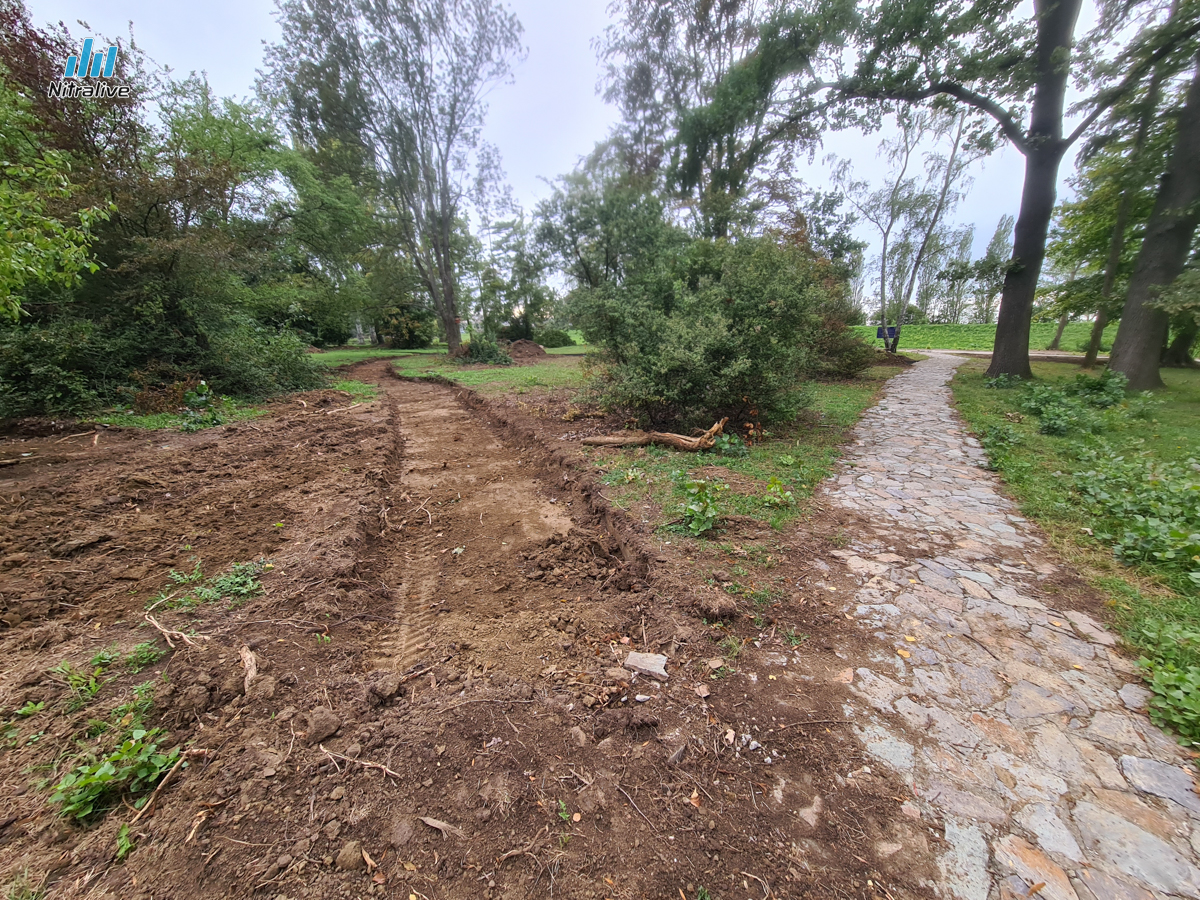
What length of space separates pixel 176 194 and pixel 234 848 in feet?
33.9

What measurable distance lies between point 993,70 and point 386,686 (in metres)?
14.6

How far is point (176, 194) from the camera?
7379mm

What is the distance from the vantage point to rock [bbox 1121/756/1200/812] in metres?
1.51

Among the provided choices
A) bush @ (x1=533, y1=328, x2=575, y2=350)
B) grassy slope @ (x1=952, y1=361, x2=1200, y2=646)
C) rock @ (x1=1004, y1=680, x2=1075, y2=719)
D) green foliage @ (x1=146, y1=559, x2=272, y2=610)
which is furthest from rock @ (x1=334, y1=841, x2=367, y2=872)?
bush @ (x1=533, y1=328, x2=575, y2=350)

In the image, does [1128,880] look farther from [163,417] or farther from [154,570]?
[163,417]

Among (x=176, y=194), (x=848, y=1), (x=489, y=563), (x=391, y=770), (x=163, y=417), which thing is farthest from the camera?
(x=848, y=1)

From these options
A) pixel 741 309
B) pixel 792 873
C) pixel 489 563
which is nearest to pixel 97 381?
pixel 489 563

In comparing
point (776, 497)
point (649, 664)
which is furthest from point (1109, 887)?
point (776, 497)

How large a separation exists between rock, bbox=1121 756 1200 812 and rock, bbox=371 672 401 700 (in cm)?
298

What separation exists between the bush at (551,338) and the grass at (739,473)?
2359 cm

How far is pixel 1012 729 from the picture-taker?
181 centimetres

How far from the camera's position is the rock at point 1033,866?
127cm

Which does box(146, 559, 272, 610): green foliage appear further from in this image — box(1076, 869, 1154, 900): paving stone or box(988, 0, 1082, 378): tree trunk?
box(988, 0, 1082, 378): tree trunk

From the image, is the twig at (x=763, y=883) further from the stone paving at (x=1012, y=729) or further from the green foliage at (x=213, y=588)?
the green foliage at (x=213, y=588)
